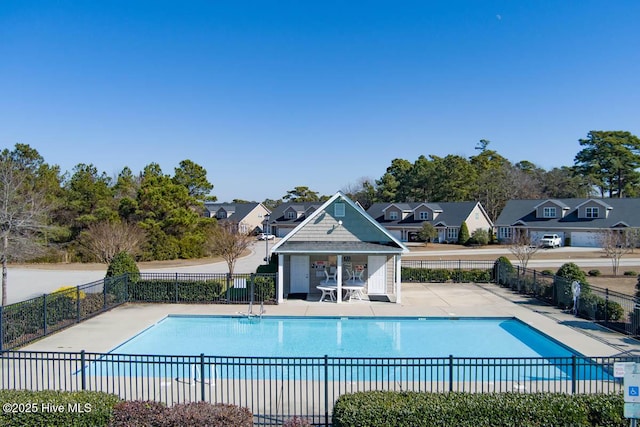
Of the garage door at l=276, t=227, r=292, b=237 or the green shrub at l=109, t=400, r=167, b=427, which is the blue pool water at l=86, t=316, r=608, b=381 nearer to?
the green shrub at l=109, t=400, r=167, b=427

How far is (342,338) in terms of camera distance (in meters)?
17.5

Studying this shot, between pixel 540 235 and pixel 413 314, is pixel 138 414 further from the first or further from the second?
pixel 540 235

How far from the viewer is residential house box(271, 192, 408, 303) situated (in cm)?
2338

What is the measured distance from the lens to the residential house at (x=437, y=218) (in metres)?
62.1

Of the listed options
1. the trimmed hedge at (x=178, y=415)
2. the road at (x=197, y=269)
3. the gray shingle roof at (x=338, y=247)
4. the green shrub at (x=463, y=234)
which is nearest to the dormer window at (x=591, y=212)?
the road at (x=197, y=269)

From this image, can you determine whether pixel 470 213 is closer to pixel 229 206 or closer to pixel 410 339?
pixel 229 206

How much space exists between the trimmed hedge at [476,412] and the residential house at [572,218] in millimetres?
49792

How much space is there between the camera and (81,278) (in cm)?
3294

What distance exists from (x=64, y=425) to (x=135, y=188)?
52555 mm

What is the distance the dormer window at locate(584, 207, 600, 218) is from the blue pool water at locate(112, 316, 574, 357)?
44.3 metres

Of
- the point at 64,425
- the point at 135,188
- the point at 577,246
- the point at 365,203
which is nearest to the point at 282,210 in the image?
the point at 365,203

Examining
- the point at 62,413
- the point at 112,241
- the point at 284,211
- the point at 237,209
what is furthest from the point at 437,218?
the point at 62,413

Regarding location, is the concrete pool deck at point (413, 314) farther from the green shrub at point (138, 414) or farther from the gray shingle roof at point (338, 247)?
the green shrub at point (138, 414)

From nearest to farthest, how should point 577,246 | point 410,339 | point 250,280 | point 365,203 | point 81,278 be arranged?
1. point 410,339
2. point 250,280
3. point 81,278
4. point 577,246
5. point 365,203
